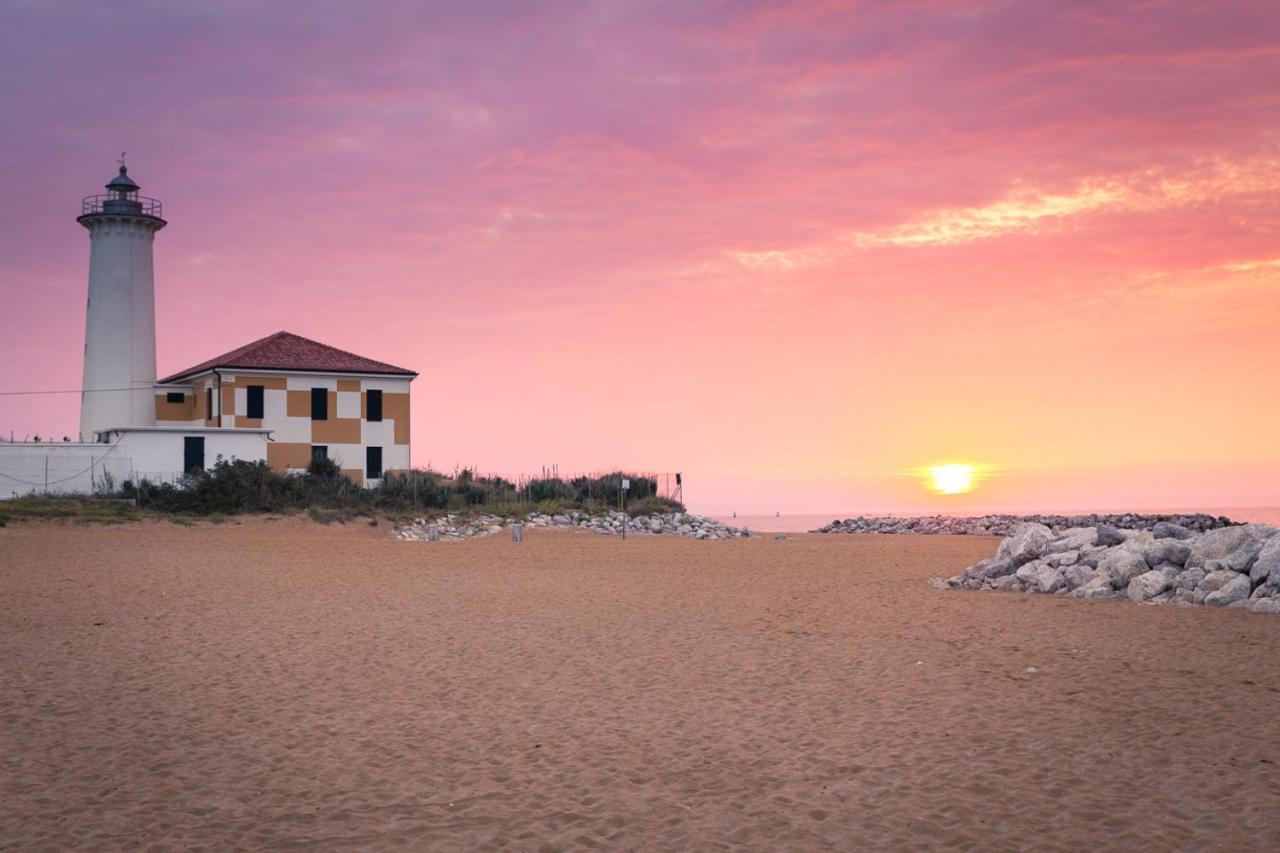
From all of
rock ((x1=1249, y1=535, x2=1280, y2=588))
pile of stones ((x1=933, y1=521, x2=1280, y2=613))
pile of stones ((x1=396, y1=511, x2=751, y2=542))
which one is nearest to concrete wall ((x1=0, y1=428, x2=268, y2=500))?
pile of stones ((x1=396, y1=511, x2=751, y2=542))

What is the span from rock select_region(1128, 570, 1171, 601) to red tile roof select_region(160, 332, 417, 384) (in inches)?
1233

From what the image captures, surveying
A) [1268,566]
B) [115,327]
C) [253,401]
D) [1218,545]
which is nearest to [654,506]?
[253,401]

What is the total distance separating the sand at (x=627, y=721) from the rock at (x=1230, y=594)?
0.34 metres

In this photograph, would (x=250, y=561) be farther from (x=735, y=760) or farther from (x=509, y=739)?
(x=735, y=760)

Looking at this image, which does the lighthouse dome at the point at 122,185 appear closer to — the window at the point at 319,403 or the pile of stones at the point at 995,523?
the window at the point at 319,403

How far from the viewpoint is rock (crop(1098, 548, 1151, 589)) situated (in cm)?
1667

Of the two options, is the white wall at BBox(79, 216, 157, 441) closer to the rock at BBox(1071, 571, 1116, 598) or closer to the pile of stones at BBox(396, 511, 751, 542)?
the pile of stones at BBox(396, 511, 751, 542)

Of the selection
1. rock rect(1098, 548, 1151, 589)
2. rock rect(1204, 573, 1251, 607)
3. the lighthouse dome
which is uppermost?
the lighthouse dome

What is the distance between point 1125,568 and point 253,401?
32574 mm

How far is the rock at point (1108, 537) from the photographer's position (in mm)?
18953

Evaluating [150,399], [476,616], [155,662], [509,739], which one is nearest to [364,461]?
[150,399]

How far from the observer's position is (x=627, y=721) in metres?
8.81

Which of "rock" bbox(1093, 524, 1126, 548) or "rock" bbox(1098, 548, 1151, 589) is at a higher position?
"rock" bbox(1093, 524, 1126, 548)

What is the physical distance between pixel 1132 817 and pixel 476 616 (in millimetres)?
10060
